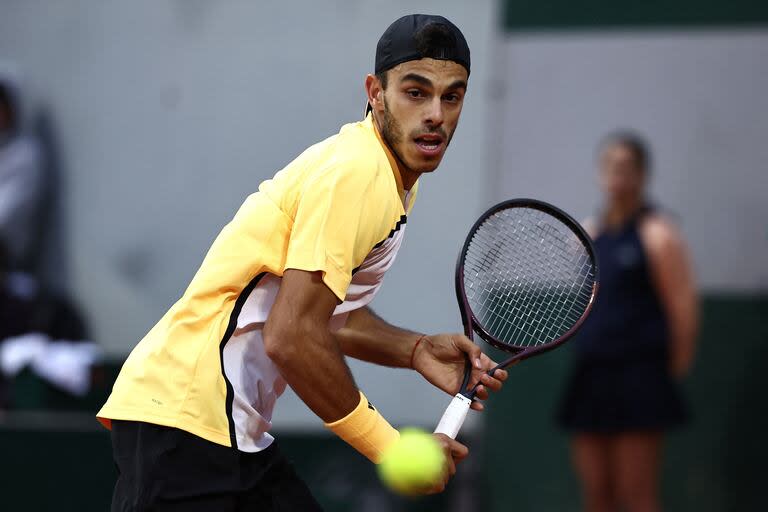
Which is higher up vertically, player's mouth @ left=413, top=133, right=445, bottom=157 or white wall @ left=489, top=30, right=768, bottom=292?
player's mouth @ left=413, top=133, right=445, bottom=157

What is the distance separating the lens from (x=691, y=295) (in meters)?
5.50

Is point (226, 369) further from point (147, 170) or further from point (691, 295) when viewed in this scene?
point (147, 170)

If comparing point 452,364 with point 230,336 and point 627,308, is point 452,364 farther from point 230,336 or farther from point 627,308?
point 627,308

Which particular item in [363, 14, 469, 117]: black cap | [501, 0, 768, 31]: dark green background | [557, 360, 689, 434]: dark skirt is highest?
[363, 14, 469, 117]: black cap

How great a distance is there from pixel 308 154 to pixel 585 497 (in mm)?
3412

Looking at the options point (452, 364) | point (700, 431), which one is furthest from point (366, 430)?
point (700, 431)

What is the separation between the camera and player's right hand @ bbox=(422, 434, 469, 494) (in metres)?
2.75

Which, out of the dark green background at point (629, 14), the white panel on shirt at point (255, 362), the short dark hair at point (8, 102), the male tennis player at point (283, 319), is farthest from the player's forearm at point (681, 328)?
the short dark hair at point (8, 102)

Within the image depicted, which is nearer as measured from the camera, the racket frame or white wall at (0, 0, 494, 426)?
the racket frame

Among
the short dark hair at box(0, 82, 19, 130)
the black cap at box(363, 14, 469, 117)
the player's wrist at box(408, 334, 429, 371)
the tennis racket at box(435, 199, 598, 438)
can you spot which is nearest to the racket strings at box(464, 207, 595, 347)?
the tennis racket at box(435, 199, 598, 438)

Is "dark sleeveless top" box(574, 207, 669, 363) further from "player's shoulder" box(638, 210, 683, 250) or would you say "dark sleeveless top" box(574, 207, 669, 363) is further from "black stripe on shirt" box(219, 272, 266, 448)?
"black stripe on shirt" box(219, 272, 266, 448)

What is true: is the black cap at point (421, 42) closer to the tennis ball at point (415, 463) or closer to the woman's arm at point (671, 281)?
the tennis ball at point (415, 463)

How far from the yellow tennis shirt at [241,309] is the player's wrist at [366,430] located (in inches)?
9.5

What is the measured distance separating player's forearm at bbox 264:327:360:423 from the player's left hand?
34 cm
